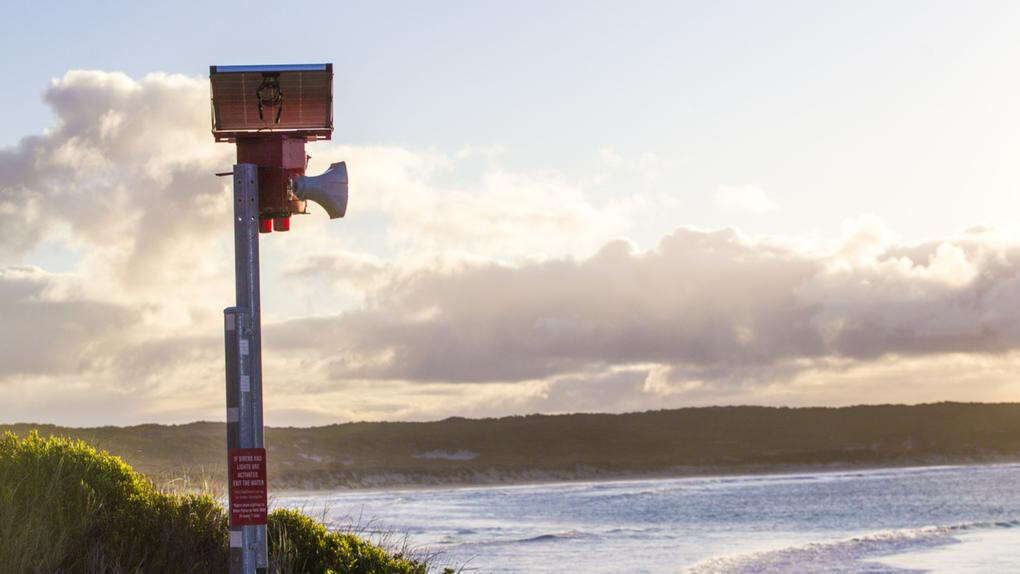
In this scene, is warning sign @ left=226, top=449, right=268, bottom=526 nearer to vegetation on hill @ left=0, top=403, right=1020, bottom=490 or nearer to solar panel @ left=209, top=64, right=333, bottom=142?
solar panel @ left=209, top=64, right=333, bottom=142

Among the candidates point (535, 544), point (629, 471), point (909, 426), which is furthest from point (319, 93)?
point (909, 426)

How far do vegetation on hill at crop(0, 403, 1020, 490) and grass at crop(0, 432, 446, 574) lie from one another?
2304 inches

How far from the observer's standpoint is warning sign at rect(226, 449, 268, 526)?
774 centimetres

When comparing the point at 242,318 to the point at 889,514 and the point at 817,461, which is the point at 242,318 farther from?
the point at 817,461

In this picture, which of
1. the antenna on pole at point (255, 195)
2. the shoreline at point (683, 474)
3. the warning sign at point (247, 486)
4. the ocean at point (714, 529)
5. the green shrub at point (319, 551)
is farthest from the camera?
the shoreline at point (683, 474)

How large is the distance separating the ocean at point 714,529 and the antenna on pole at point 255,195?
3464 millimetres

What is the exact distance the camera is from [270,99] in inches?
335

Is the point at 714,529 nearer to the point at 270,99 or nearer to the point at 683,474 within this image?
the point at 270,99

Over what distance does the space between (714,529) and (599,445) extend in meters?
90.4

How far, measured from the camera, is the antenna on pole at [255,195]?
7852 millimetres

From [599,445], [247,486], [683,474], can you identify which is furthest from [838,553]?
[599,445]

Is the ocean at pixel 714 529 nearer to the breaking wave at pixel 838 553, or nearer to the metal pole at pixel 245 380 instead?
the breaking wave at pixel 838 553

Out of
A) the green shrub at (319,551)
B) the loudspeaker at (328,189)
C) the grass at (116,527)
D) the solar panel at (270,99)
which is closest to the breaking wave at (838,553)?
the green shrub at (319,551)

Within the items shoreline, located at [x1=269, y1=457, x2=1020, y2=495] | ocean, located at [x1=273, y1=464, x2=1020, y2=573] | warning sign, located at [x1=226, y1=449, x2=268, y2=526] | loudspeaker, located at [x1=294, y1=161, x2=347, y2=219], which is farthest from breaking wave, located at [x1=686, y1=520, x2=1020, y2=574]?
shoreline, located at [x1=269, y1=457, x2=1020, y2=495]
